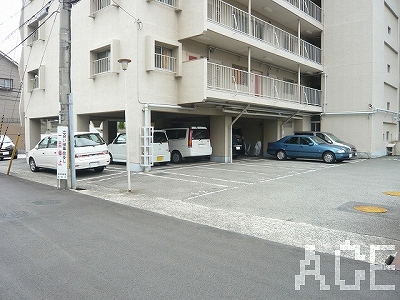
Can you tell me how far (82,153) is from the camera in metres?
12.4

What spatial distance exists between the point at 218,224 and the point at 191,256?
71.7 inches

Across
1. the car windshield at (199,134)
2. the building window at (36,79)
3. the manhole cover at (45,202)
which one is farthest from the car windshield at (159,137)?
the building window at (36,79)

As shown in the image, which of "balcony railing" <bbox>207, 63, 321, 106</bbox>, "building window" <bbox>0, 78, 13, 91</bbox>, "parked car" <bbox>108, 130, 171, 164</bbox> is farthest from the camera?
"building window" <bbox>0, 78, 13, 91</bbox>

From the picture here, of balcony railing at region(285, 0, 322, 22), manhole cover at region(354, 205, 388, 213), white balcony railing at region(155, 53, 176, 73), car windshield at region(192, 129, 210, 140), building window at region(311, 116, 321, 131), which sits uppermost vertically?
balcony railing at region(285, 0, 322, 22)

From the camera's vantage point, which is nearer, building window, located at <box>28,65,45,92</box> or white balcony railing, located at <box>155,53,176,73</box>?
white balcony railing, located at <box>155,53,176,73</box>

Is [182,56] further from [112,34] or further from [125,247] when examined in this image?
[125,247]

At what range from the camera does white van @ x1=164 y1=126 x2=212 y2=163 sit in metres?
16.6

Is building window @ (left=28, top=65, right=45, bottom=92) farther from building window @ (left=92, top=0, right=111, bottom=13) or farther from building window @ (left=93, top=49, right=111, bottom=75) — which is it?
building window @ (left=92, top=0, right=111, bottom=13)

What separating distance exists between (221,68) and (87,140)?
662cm

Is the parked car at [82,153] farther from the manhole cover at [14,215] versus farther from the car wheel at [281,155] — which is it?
the car wheel at [281,155]

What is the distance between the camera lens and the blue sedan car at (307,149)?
17.8 meters

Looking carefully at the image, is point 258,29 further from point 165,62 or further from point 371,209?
point 371,209

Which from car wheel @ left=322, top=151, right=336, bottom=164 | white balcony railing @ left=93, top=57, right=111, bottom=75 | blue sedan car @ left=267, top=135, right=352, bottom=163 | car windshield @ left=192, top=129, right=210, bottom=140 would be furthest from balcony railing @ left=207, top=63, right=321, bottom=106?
white balcony railing @ left=93, top=57, right=111, bottom=75

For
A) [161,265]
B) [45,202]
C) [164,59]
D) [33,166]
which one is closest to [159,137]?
[164,59]
